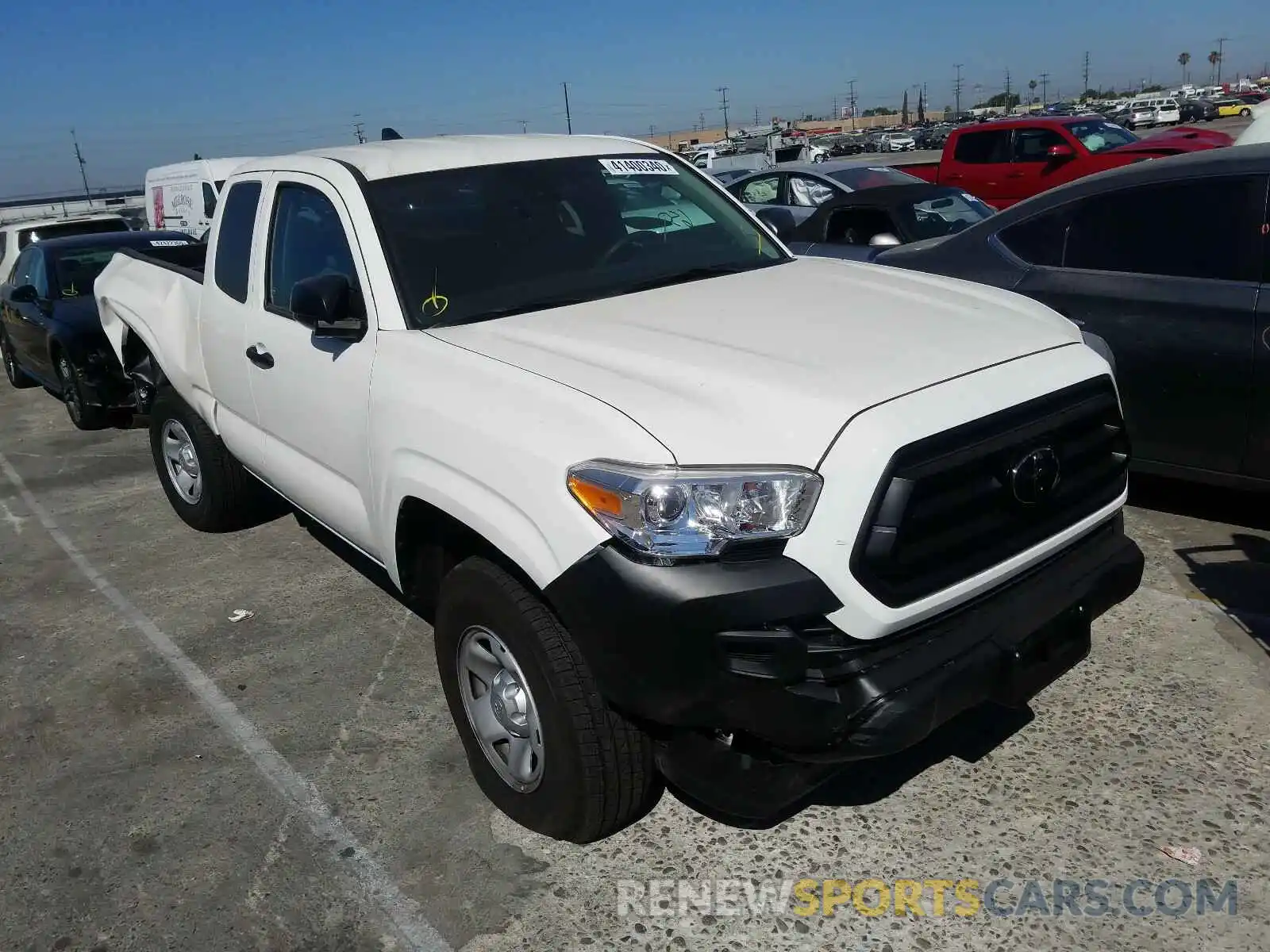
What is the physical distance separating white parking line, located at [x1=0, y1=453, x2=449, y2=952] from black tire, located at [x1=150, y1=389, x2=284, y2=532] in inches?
26.2

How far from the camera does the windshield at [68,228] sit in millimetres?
13648

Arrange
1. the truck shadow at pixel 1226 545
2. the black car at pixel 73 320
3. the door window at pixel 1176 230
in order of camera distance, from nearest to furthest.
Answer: the truck shadow at pixel 1226 545
the door window at pixel 1176 230
the black car at pixel 73 320

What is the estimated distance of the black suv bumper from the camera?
2.32 meters

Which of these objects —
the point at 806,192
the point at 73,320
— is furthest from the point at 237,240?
the point at 806,192

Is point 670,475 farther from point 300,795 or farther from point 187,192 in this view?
point 187,192

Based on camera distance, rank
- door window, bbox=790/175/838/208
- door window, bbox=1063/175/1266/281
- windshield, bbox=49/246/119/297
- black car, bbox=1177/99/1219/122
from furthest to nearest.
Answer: black car, bbox=1177/99/1219/122, door window, bbox=790/175/838/208, windshield, bbox=49/246/119/297, door window, bbox=1063/175/1266/281

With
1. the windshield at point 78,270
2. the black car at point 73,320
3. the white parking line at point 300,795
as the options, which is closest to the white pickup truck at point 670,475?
the white parking line at point 300,795

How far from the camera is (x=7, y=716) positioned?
4.04m

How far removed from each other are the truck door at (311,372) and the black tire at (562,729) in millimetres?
825

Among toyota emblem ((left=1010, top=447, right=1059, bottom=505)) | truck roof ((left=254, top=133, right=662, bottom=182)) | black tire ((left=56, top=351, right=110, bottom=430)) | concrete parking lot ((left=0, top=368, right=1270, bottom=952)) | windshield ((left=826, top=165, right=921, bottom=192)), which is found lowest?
concrete parking lot ((left=0, top=368, right=1270, bottom=952))

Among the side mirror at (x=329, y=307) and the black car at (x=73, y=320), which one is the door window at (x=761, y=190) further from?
the side mirror at (x=329, y=307)

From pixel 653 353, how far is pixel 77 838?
232cm

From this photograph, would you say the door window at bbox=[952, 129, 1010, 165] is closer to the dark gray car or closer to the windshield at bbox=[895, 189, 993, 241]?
the dark gray car

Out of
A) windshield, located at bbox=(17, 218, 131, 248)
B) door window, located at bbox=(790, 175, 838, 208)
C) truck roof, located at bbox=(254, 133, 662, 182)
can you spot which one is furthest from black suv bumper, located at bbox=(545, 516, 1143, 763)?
windshield, located at bbox=(17, 218, 131, 248)
